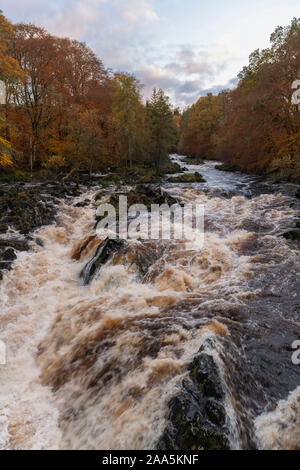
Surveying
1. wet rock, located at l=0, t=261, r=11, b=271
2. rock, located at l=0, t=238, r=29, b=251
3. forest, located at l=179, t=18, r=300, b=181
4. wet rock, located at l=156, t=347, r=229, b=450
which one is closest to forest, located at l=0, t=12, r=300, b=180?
forest, located at l=179, t=18, r=300, b=181

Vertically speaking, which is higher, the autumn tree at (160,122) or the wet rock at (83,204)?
the autumn tree at (160,122)

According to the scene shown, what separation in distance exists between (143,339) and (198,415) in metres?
1.84

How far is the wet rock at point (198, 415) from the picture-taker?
304 cm

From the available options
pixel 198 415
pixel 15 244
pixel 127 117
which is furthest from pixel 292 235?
pixel 127 117

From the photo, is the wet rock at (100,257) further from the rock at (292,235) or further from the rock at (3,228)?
the rock at (292,235)

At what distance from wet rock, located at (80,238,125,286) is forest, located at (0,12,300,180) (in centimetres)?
1144

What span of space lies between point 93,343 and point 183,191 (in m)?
14.7

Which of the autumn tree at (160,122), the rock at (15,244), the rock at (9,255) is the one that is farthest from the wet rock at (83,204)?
the autumn tree at (160,122)

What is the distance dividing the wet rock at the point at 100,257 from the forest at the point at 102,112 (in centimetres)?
1144

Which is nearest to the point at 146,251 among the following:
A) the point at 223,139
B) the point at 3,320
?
the point at 3,320

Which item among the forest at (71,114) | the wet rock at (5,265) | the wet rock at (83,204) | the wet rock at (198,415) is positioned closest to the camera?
the wet rock at (198,415)

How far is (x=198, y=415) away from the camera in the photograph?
3242 mm

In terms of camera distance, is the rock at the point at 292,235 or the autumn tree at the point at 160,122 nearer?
the rock at the point at 292,235

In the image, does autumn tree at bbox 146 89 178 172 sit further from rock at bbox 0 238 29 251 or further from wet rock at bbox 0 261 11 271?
wet rock at bbox 0 261 11 271
